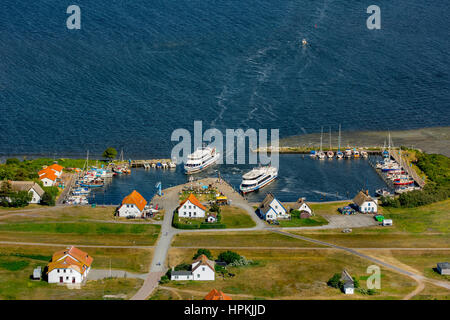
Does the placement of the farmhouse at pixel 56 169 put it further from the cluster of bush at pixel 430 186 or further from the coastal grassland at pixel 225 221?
the cluster of bush at pixel 430 186

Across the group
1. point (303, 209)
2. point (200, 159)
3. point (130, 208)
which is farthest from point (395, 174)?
point (130, 208)

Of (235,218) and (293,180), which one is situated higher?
(293,180)

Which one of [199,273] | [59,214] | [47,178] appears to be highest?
[47,178]

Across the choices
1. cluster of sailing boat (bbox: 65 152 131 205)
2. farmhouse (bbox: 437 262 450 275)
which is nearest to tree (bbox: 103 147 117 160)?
cluster of sailing boat (bbox: 65 152 131 205)

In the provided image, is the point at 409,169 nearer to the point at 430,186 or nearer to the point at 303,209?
the point at 430,186

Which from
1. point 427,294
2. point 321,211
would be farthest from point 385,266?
point 321,211

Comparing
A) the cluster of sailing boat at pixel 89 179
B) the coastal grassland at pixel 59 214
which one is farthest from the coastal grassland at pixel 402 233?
the cluster of sailing boat at pixel 89 179
